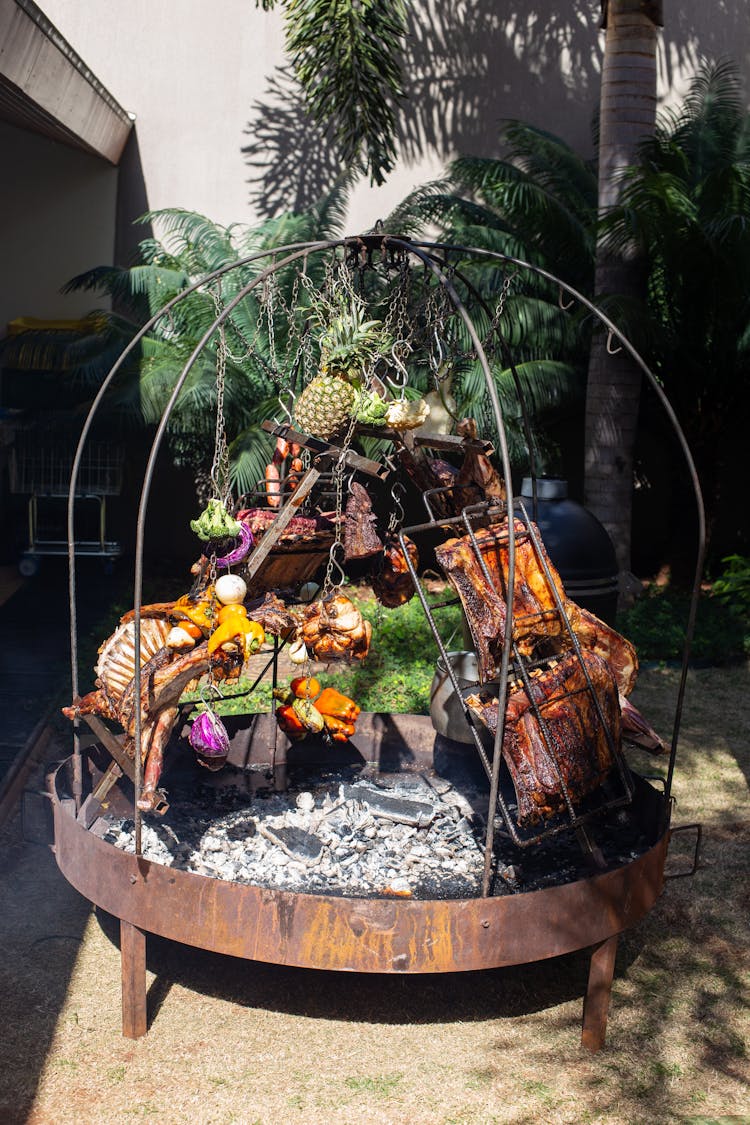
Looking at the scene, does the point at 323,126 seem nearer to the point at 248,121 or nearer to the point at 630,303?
the point at 248,121

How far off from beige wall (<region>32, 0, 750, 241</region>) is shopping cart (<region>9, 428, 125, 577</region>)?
10.8 ft

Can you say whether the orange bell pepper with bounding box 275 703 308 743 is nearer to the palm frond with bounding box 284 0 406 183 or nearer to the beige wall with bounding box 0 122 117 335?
the palm frond with bounding box 284 0 406 183

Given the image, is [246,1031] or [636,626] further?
[636,626]

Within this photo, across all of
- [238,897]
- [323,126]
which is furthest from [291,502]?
[323,126]

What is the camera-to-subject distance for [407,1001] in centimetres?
457

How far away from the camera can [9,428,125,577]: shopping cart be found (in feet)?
37.5

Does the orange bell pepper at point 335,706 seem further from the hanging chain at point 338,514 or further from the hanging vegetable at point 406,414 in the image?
the hanging vegetable at point 406,414

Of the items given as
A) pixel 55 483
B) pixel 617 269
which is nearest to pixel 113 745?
pixel 617 269

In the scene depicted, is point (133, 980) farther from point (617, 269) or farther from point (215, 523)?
point (617, 269)

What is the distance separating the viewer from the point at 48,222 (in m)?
12.4

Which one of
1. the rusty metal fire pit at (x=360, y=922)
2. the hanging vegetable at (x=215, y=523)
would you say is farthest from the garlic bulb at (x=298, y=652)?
the rusty metal fire pit at (x=360, y=922)

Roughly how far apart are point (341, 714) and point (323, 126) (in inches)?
362

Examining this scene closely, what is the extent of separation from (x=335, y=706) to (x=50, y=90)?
6.96 m

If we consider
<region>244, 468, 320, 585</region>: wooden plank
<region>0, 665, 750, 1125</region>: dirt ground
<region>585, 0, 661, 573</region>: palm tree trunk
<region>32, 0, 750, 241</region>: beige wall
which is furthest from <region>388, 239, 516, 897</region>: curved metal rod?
<region>32, 0, 750, 241</region>: beige wall
